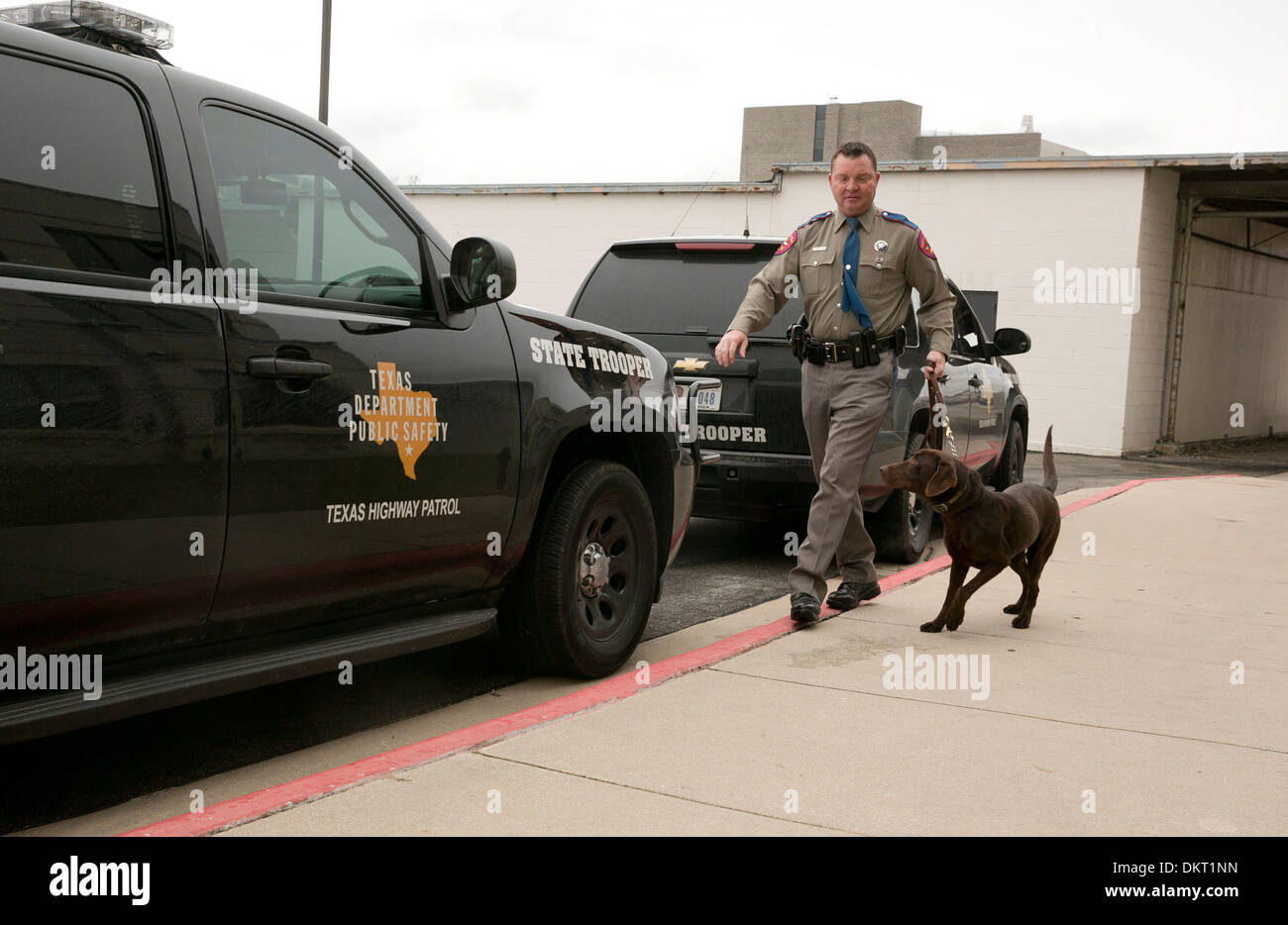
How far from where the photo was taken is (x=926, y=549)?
8.54 metres

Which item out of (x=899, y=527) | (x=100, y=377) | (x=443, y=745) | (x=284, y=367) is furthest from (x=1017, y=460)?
(x=100, y=377)

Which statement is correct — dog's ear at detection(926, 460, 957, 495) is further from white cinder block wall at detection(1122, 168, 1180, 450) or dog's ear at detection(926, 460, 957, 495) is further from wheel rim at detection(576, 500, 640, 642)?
white cinder block wall at detection(1122, 168, 1180, 450)

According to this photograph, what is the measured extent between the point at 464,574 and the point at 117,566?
1.37m

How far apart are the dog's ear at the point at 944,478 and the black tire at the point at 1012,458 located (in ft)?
15.8

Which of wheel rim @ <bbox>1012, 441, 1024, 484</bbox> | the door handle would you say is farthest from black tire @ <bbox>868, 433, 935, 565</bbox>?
the door handle

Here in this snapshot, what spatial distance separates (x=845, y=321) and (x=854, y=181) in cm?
62

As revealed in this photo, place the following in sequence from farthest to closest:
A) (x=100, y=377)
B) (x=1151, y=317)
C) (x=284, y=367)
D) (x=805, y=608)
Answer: (x=1151, y=317) → (x=805, y=608) → (x=284, y=367) → (x=100, y=377)

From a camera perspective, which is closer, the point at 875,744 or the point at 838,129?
the point at 875,744

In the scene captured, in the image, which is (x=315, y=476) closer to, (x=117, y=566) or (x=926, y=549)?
(x=117, y=566)

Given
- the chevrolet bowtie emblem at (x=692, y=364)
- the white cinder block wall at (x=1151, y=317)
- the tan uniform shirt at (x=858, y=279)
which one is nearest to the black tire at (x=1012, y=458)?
the chevrolet bowtie emblem at (x=692, y=364)

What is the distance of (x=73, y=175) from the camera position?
3113 mm

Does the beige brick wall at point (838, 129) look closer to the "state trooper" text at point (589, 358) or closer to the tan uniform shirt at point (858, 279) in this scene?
the tan uniform shirt at point (858, 279)

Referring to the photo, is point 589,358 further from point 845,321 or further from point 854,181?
point 854,181
